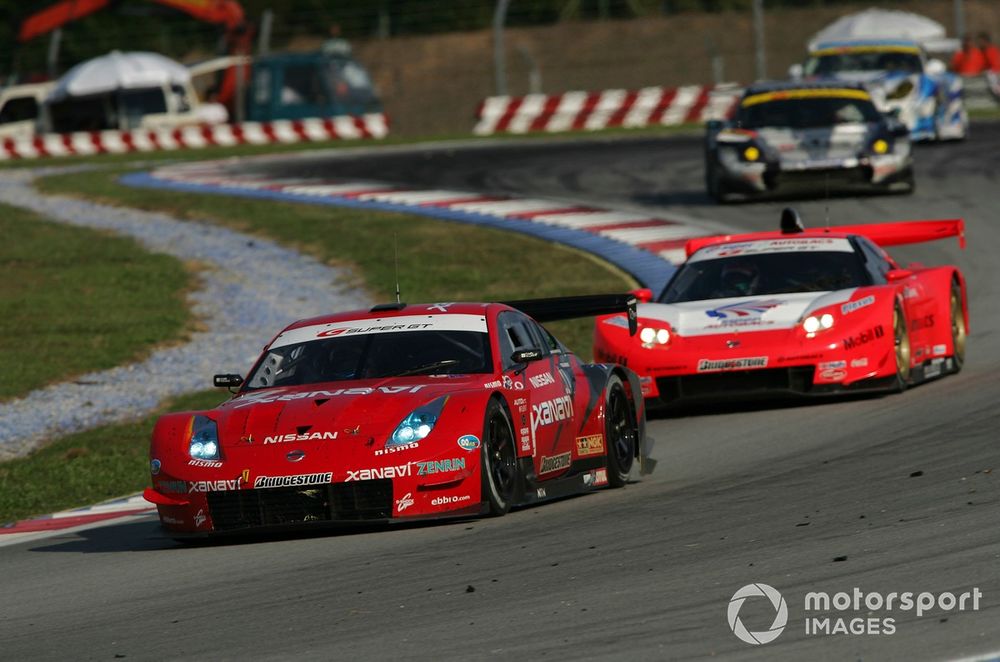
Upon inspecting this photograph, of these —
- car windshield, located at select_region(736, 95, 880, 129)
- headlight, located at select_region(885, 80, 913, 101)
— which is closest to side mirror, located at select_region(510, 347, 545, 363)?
car windshield, located at select_region(736, 95, 880, 129)

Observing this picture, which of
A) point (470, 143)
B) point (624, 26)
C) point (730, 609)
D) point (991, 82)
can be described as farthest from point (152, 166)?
point (730, 609)

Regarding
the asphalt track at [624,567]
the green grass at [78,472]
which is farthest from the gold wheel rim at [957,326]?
the green grass at [78,472]

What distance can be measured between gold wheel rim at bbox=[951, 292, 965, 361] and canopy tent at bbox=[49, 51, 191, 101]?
28.5 metres

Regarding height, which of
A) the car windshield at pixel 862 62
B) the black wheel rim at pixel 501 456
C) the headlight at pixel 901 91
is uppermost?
the black wheel rim at pixel 501 456

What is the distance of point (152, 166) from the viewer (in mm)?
31484

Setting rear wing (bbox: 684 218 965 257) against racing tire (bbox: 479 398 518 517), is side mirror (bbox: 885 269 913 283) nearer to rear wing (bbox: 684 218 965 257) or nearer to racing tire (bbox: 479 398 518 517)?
rear wing (bbox: 684 218 965 257)

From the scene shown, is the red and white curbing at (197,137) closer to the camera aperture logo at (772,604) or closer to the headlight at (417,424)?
the headlight at (417,424)

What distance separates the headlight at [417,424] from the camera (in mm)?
8344

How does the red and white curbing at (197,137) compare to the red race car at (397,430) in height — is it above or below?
below

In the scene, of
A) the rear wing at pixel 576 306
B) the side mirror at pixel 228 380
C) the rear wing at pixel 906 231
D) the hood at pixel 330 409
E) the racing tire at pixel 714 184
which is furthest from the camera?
the racing tire at pixel 714 184

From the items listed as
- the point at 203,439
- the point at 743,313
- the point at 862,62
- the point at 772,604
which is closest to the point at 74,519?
the point at 203,439

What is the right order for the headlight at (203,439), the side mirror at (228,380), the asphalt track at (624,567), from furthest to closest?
the side mirror at (228,380), the headlight at (203,439), the asphalt track at (624,567)

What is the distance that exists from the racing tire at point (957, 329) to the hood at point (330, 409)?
506 centimetres

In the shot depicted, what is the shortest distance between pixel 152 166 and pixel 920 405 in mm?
21808
